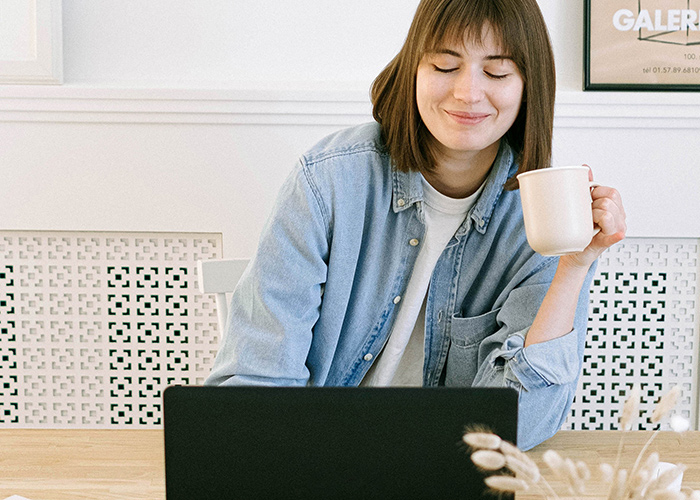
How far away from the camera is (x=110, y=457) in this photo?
0.83 metres

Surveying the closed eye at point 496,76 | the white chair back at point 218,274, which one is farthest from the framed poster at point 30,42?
the closed eye at point 496,76

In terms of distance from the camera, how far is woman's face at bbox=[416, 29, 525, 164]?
0.94 metres

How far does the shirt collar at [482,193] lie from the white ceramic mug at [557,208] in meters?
0.25

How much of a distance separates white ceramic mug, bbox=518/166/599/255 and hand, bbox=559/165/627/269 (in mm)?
112

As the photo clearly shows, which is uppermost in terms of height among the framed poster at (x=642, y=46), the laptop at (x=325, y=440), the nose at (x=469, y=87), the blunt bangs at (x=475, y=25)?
the framed poster at (x=642, y=46)

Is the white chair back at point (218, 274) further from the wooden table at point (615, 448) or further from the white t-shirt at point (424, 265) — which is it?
the wooden table at point (615, 448)

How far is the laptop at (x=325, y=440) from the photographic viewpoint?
54cm

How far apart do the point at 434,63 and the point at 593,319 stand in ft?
3.47

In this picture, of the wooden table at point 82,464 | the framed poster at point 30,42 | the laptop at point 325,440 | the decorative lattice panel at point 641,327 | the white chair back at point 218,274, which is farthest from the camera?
the decorative lattice panel at point 641,327

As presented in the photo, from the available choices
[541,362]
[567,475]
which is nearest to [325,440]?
[567,475]

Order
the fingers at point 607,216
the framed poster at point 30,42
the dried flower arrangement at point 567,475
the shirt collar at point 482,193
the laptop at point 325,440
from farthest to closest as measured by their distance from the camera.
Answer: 1. the framed poster at point 30,42
2. the shirt collar at point 482,193
3. the fingers at point 607,216
4. the laptop at point 325,440
5. the dried flower arrangement at point 567,475

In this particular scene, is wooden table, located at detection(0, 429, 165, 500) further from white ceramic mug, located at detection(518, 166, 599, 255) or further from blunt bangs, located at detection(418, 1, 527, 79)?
blunt bangs, located at detection(418, 1, 527, 79)

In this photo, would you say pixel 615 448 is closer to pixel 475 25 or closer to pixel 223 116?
pixel 475 25

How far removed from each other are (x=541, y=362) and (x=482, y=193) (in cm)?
28
